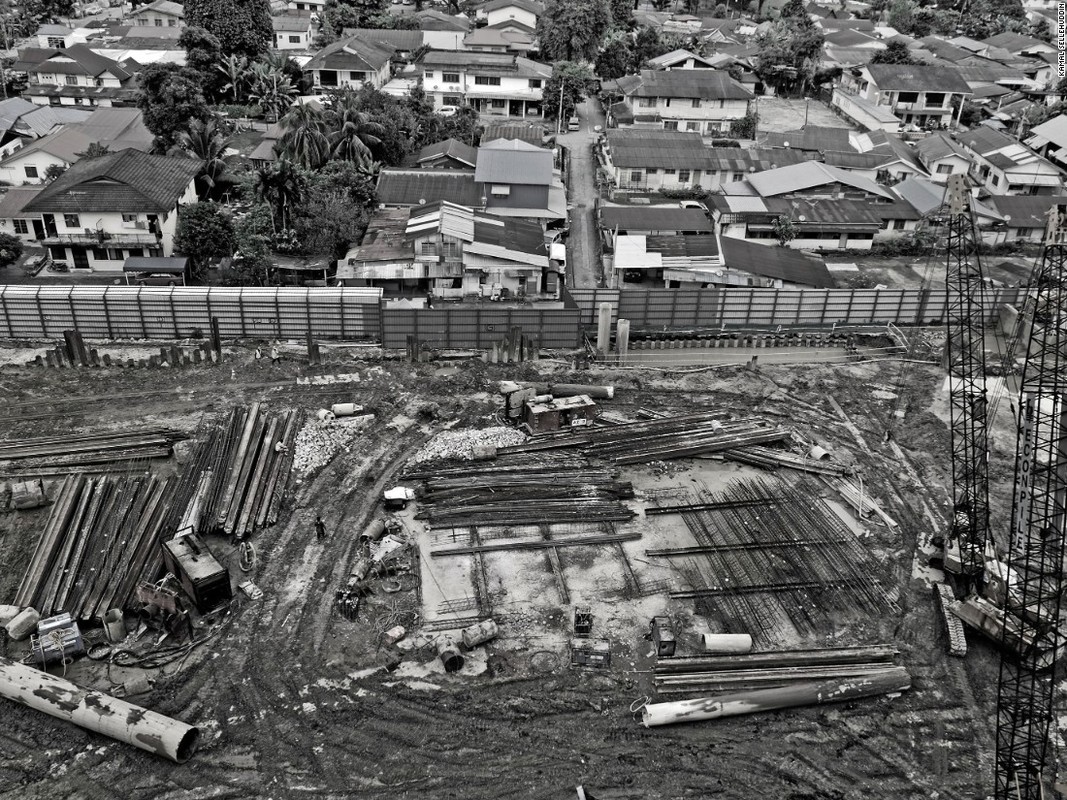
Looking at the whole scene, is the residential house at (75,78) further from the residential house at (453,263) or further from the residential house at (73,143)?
the residential house at (453,263)

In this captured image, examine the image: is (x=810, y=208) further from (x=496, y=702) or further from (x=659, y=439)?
(x=496, y=702)

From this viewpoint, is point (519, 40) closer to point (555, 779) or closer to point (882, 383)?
point (882, 383)

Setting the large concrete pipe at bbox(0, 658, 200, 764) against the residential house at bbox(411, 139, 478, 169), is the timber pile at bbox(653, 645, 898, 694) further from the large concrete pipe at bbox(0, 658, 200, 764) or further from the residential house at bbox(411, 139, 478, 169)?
the residential house at bbox(411, 139, 478, 169)

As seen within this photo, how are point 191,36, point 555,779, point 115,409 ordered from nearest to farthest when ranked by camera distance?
point 555,779, point 115,409, point 191,36

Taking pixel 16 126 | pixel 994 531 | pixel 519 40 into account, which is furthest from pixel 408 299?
pixel 519 40

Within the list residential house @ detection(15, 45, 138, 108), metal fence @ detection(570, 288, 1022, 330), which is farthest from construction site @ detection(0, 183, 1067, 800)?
residential house @ detection(15, 45, 138, 108)

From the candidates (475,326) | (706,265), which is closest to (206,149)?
(475,326)
